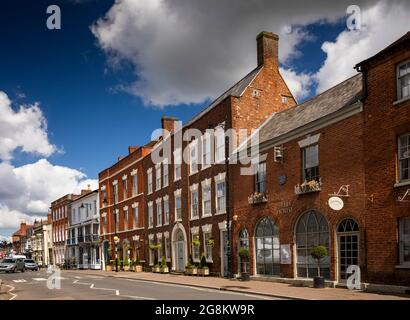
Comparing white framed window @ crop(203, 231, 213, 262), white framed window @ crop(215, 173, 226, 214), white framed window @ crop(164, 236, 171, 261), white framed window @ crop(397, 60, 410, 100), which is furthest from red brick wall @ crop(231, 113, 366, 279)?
Answer: white framed window @ crop(164, 236, 171, 261)

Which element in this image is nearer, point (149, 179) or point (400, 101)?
point (400, 101)

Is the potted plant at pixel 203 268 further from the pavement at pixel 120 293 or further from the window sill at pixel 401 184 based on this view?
the window sill at pixel 401 184

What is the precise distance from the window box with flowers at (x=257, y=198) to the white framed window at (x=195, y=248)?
7.14 m

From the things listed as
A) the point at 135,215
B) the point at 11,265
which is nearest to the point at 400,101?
the point at 135,215

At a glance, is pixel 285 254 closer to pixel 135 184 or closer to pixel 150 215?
pixel 150 215

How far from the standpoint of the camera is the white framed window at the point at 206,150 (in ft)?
104

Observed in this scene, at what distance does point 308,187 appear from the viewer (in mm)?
21844

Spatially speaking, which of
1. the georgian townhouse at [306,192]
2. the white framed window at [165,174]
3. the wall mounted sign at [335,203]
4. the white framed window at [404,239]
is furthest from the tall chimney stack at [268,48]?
the white framed window at [404,239]

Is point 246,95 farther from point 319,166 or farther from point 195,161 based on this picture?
point 319,166

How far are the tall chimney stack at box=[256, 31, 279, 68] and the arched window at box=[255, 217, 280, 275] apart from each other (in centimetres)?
1165

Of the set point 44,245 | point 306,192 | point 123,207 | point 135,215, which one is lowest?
point 44,245

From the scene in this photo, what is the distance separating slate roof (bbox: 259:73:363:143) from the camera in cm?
2156

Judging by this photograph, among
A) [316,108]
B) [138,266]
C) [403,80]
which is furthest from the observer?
[138,266]

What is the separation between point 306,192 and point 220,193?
9.00 m
